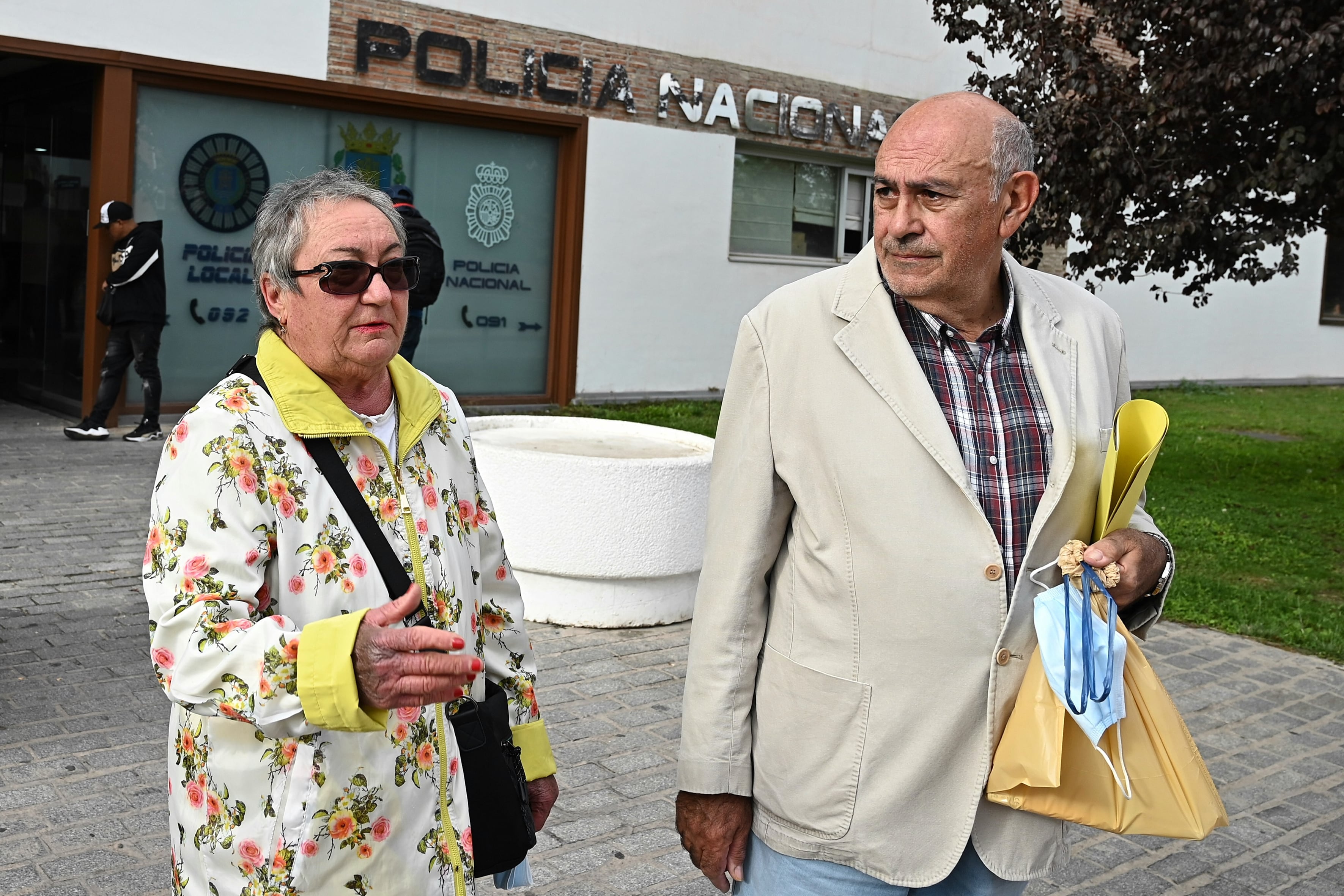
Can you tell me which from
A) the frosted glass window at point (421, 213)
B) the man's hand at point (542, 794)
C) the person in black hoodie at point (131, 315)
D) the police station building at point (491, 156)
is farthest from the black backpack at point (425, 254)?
the man's hand at point (542, 794)

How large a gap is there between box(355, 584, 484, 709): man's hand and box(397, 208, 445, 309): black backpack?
22.4 ft

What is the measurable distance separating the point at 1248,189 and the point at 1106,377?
8.81 metres

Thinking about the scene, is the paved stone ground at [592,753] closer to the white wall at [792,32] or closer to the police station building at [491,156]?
the police station building at [491,156]

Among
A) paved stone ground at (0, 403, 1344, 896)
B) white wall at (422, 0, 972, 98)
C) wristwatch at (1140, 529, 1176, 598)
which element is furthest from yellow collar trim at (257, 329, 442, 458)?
white wall at (422, 0, 972, 98)

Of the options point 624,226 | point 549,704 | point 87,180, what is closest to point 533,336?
point 624,226

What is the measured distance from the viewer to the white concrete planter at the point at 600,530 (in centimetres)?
653

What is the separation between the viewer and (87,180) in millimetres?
12438

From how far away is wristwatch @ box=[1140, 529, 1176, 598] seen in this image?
254 centimetres

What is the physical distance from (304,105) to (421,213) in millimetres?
1573

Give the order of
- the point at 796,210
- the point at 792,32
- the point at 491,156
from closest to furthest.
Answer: the point at 491,156
the point at 792,32
the point at 796,210

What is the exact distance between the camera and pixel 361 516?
2.24 metres

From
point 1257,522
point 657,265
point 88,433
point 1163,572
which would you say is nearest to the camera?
point 1163,572

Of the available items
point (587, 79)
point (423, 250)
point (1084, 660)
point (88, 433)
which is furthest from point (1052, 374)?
point (587, 79)

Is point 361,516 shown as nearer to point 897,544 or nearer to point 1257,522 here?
point 897,544
